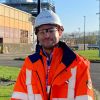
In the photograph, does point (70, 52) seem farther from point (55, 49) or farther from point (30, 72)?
point (30, 72)

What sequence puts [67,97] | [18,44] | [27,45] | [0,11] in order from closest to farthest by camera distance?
[67,97], [0,11], [18,44], [27,45]

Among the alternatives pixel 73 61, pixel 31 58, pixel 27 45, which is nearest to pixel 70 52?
pixel 73 61

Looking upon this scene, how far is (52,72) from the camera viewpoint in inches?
148

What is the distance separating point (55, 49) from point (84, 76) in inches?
15.3

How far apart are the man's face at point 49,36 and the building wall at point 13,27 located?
230 ft

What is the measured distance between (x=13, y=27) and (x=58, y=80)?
7709 centimetres

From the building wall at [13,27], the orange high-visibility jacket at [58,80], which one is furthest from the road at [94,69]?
the building wall at [13,27]

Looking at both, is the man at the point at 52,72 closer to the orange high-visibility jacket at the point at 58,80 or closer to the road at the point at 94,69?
the orange high-visibility jacket at the point at 58,80

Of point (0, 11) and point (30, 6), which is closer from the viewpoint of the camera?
point (0, 11)

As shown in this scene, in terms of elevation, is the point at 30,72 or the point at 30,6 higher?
the point at 30,6

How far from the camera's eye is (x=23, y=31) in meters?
86.6

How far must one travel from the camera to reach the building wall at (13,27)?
74.9m

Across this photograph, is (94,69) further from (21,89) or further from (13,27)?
(13,27)

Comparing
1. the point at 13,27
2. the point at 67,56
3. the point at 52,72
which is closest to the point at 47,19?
the point at 67,56
